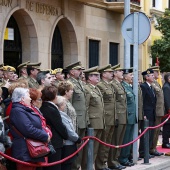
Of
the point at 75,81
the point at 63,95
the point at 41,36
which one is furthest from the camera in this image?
the point at 41,36

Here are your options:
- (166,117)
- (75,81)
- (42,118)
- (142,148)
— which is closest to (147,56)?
(166,117)

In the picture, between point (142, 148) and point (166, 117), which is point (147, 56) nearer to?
point (166, 117)

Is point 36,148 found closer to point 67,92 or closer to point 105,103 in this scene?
point 67,92

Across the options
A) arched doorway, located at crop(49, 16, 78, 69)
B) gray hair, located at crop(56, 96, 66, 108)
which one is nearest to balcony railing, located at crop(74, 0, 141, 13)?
arched doorway, located at crop(49, 16, 78, 69)

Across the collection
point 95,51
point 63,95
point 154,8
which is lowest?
point 63,95

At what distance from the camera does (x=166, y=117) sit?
17.0m

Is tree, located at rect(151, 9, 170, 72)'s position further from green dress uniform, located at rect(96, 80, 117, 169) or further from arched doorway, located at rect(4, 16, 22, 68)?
green dress uniform, located at rect(96, 80, 117, 169)

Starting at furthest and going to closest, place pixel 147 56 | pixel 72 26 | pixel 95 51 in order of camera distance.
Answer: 1. pixel 147 56
2. pixel 95 51
3. pixel 72 26

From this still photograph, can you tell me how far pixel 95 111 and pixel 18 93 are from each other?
326 centimetres

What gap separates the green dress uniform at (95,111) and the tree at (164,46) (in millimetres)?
14825

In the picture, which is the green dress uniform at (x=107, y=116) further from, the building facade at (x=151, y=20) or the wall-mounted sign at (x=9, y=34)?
the building facade at (x=151, y=20)

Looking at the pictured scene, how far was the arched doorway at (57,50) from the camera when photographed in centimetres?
2330

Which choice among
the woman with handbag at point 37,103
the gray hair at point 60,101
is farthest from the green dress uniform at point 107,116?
the woman with handbag at point 37,103

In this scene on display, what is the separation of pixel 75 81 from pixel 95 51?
43.3ft
